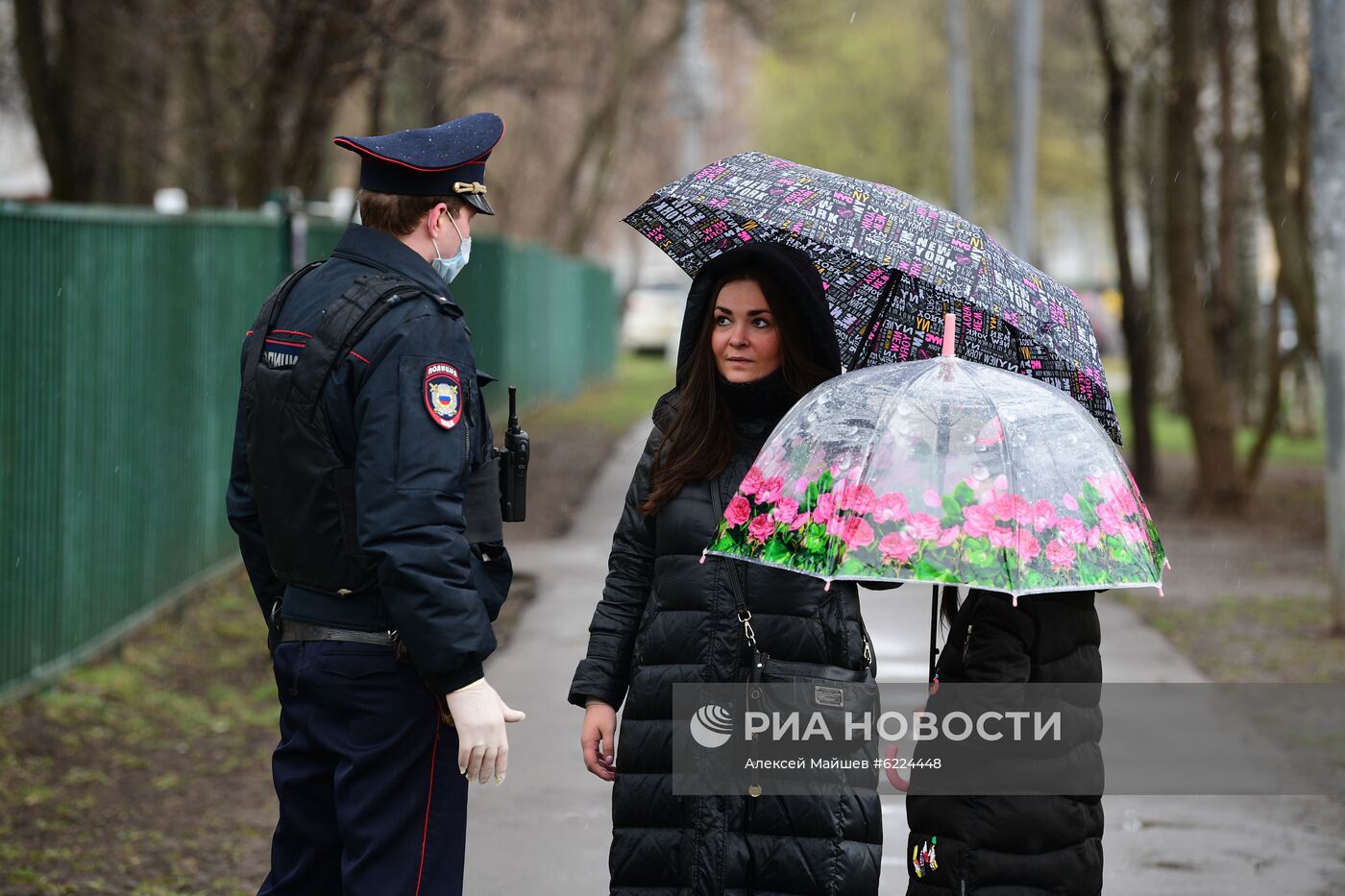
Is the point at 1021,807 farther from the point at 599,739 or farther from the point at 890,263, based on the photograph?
the point at 890,263

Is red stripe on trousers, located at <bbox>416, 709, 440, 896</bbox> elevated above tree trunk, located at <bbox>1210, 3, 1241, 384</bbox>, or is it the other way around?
tree trunk, located at <bbox>1210, 3, 1241, 384</bbox>

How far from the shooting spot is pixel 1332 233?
9.64m

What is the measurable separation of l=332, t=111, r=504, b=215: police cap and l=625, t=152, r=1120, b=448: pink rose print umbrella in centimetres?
58

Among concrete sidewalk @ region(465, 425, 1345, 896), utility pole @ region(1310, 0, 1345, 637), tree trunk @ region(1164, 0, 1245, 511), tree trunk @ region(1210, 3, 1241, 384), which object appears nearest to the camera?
concrete sidewalk @ region(465, 425, 1345, 896)

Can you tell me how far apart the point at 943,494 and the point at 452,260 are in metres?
1.13

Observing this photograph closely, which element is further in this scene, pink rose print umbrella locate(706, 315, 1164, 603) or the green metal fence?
the green metal fence

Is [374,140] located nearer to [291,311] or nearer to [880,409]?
[291,311]

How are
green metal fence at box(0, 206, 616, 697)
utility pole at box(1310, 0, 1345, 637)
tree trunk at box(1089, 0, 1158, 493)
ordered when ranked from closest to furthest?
green metal fence at box(0, 206, 616, 697) < utility pole at box(1310, 0, 1345, 637) < tree trunk at box(1089, 0, 1158, 493)

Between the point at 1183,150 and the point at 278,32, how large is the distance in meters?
7.94

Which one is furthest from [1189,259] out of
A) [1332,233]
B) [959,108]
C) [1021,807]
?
[1021,807]

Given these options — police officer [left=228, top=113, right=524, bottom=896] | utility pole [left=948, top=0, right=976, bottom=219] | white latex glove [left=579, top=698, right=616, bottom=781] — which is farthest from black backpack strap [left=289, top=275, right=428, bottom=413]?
utility pole [left=948, top=0, right=976, bottom=219]

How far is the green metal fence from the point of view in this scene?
7.44m

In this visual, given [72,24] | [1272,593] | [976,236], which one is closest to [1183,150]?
[1272,593]

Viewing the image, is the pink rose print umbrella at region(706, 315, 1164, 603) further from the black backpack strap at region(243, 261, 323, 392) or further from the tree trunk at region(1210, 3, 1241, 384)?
the tree trunk at region(1210, 3, 1241, 384)
